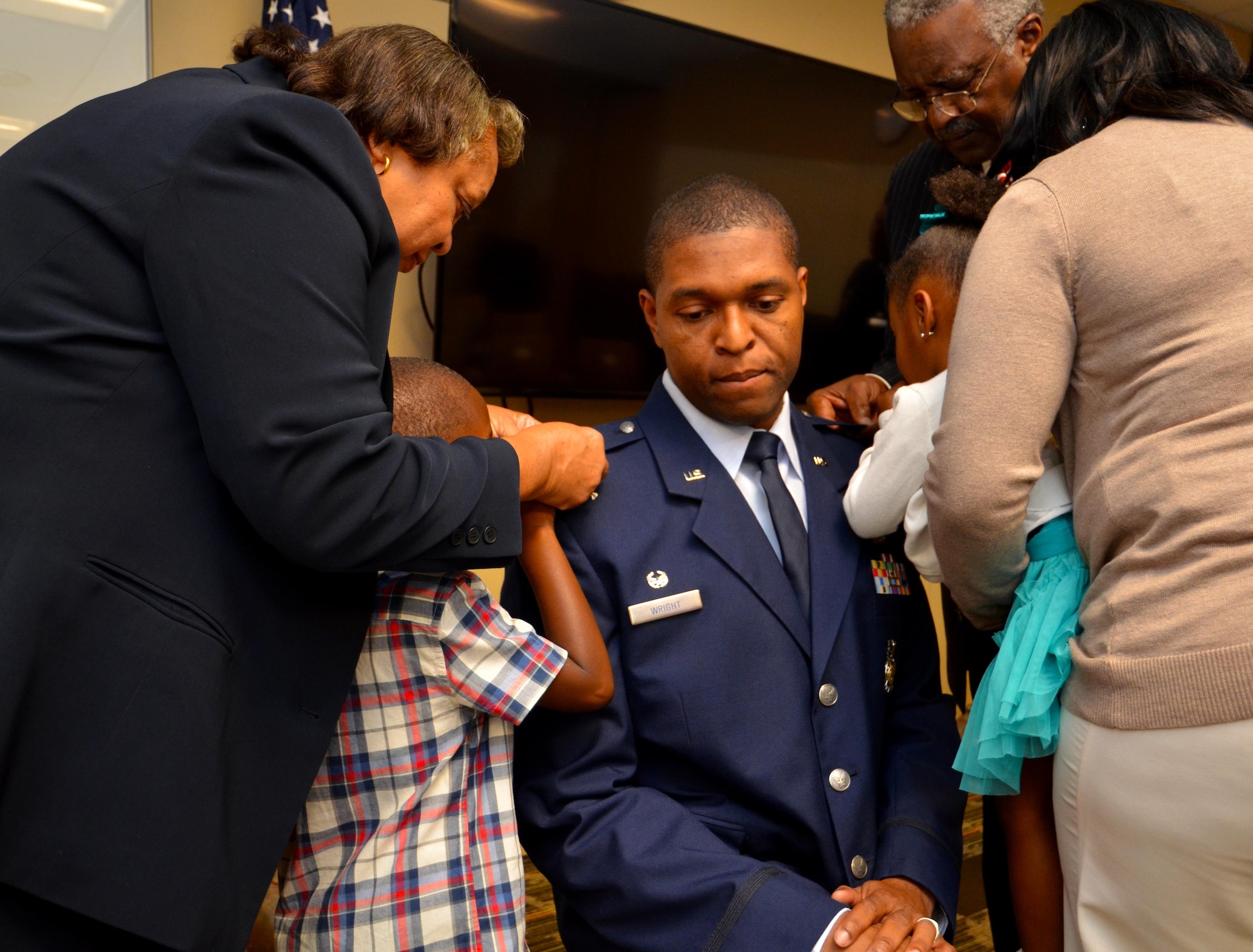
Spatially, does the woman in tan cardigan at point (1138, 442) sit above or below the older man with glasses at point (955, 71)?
below

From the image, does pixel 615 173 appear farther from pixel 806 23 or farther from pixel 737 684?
pixel 737 684

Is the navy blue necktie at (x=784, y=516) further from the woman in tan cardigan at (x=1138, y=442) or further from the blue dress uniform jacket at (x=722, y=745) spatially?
the woman in tan cardigan at (x=1138, y=442)

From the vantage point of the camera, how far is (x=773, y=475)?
159 cm

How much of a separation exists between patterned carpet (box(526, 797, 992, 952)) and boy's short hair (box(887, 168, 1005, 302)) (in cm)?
121

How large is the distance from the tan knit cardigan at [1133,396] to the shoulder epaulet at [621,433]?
0.54 metres

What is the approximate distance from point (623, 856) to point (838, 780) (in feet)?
1.08

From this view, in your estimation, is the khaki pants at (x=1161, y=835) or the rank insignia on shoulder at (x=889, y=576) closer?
the khaki pants at (x=1161, y=835)

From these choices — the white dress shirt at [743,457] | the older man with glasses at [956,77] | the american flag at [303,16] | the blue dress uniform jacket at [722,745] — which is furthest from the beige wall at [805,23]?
the blue dress uniform jacket at [722,745]

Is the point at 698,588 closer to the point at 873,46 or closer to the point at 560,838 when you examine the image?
the point at 560,838

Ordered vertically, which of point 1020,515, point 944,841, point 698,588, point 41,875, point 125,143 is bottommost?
point 944,841

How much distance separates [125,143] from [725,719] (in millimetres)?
984

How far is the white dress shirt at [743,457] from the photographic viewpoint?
159cm

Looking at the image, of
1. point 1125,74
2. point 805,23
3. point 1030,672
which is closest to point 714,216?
point 1125,74

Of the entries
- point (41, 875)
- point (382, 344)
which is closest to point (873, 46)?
point (382, 344)
